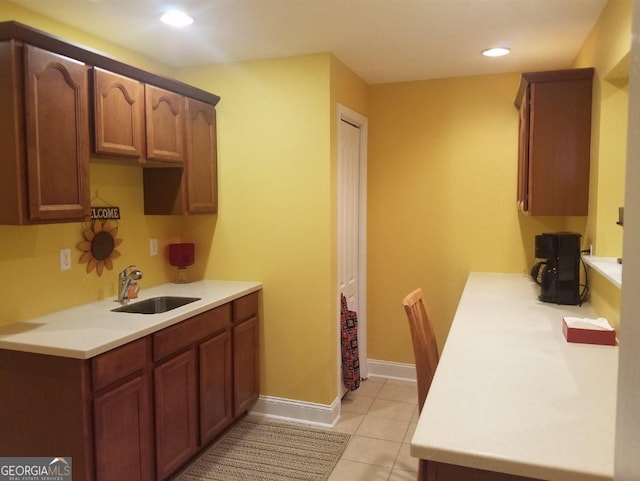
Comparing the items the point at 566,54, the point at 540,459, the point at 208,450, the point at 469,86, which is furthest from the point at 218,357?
the point at 566,54

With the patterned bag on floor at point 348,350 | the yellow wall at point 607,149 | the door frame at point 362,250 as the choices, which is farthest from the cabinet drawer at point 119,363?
the yellow wall at point 607,149

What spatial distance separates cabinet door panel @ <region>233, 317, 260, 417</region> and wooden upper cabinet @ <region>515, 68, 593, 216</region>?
6.27 feet

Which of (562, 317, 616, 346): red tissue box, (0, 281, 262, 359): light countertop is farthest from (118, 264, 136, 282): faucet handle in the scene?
(562, 317, 616, 346): red tissue box

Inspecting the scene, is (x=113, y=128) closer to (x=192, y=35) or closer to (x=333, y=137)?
(x=192, y=35)

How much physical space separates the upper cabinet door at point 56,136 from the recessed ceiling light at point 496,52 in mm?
2366

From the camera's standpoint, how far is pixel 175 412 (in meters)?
2.54

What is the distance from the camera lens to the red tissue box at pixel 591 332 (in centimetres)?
202

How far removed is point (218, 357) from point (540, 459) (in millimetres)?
2097

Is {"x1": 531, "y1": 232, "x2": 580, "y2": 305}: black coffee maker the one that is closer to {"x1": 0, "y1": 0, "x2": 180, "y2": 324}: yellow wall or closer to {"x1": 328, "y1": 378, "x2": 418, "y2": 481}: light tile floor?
{"x1": 328, "y1": 378, "x2": 418, "y2": 481}: light tile floor

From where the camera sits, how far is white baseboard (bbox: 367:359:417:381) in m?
4.11

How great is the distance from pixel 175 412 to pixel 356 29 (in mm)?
2287

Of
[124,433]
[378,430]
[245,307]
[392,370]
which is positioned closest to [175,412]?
[124,433]

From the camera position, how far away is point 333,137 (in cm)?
323

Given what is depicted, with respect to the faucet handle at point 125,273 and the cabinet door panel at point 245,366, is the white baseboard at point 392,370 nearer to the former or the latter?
the cabinet door panel at point 245,366
